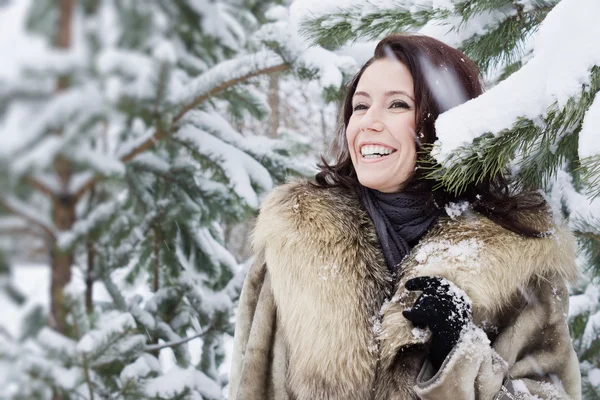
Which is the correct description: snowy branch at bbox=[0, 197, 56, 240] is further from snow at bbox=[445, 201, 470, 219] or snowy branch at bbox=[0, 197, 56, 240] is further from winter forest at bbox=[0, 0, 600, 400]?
snow at bbox=[445, 201, 470, 219]

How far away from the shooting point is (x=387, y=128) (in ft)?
5.99

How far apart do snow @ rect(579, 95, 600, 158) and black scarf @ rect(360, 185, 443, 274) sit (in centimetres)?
87

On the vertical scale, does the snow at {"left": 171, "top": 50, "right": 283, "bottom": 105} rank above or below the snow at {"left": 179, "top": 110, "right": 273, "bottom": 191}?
above

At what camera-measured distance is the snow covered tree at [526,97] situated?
3.45 ft

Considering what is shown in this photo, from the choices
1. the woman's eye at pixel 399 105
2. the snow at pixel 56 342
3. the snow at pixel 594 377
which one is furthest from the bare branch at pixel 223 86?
the snow at pixel 594 377

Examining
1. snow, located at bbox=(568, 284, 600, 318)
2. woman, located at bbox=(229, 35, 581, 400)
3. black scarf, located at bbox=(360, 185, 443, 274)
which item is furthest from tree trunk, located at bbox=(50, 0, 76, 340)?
snow, located at bbox=(568, 284, 600, 318)

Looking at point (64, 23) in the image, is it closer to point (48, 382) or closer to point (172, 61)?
point (172, 61)

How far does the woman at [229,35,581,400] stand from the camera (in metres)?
1.59

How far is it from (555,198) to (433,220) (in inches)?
23.7

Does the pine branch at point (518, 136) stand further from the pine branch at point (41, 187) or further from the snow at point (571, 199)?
the pine branch at point (41, 187)

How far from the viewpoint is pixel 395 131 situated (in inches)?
71.6

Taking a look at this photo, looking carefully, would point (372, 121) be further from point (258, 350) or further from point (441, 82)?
point (258, 350)

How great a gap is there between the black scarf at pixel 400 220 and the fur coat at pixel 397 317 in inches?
2.0

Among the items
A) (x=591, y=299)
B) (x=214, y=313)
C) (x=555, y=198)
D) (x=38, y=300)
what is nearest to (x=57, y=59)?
(x=38, y=300)
